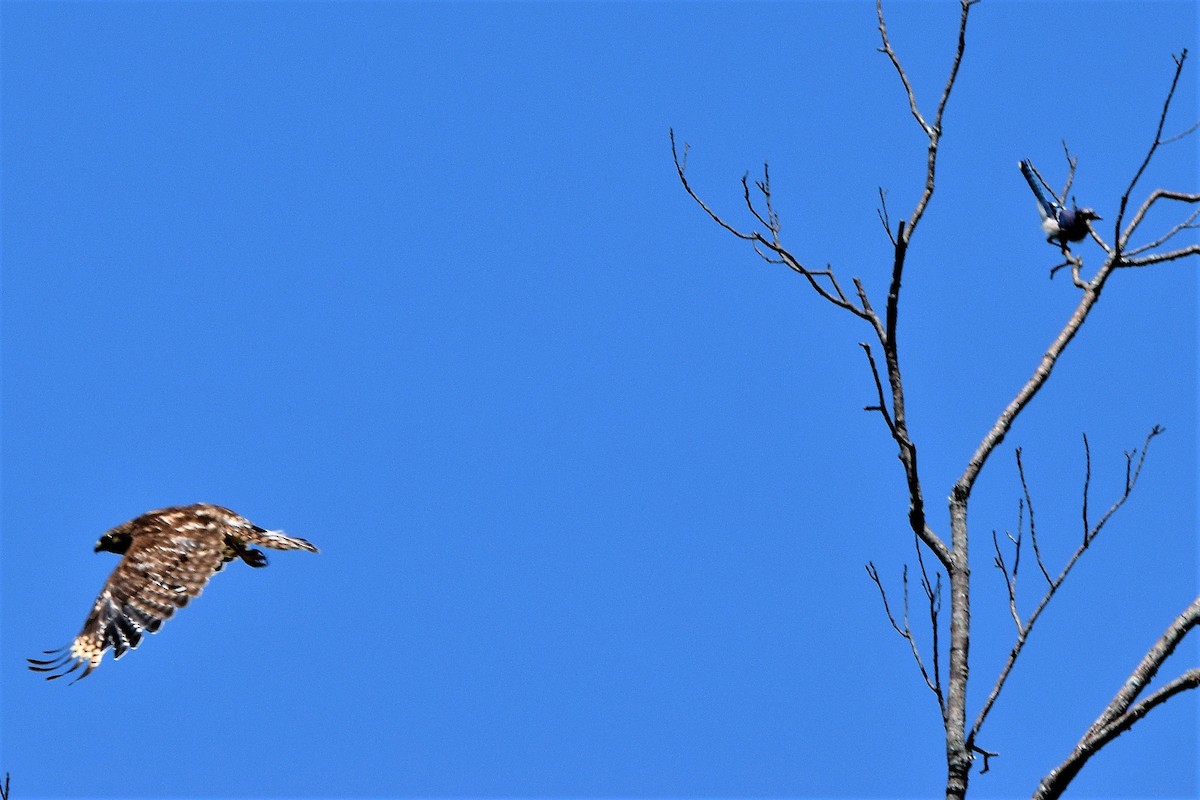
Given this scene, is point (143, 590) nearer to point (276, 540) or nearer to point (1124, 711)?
point (276, 540)

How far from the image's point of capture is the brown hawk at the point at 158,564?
32.9 feet

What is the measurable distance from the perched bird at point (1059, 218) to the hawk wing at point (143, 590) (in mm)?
6618

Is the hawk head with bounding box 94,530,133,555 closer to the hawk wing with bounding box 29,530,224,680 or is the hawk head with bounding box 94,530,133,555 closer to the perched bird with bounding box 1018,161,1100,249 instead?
the hawk wing with bounding box 29,530,224,680

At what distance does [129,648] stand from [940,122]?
7045mm

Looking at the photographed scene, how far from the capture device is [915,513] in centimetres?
513

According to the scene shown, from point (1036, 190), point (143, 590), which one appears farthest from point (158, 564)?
point (1036, 190)

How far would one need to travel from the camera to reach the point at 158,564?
→ 10.5 m

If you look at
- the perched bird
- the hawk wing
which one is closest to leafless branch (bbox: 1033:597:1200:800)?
the perched bird

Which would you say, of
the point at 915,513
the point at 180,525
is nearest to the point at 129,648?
the point at 180,525

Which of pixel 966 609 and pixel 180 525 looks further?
pixel 180 525

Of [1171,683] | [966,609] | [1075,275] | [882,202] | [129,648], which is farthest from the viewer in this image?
[129,648]

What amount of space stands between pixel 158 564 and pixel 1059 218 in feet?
22.9

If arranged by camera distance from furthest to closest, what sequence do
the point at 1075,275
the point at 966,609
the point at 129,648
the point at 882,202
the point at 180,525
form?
the point at 180,525 < the point at 129,648 < the point at 1075,275 < the point at 882,202 < the point at 966,609

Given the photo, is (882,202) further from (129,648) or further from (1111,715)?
(129,648)
